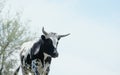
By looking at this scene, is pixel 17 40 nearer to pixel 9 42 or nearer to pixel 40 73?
pixel 9 42

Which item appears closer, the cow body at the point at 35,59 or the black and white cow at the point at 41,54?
the black and white cow at the point at 41,54

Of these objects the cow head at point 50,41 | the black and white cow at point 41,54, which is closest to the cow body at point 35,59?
the black and white cow at point 41,54

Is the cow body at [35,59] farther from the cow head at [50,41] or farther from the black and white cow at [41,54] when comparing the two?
the cow head at [50,41]

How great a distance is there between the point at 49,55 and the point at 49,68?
1.44 ft

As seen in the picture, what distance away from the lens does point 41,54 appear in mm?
18547

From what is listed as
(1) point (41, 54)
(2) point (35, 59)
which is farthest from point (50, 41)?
(2) point (35, 59)

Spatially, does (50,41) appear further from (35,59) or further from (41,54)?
(35,59)

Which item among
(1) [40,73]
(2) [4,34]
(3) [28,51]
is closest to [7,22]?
→ (2) [4,34]

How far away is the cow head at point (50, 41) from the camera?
57.1 feet

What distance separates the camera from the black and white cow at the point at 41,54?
17.3 metres

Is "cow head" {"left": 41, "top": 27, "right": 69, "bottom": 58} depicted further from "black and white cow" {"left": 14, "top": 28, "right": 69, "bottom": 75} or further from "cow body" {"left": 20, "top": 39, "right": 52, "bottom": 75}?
"cow body" {"left": 20, "top": 39, "right": 52, "bottom": 75}

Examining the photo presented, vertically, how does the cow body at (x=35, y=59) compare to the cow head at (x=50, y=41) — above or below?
below

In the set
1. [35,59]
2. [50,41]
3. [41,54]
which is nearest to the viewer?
[50,41]

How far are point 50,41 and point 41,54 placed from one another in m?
1.08
